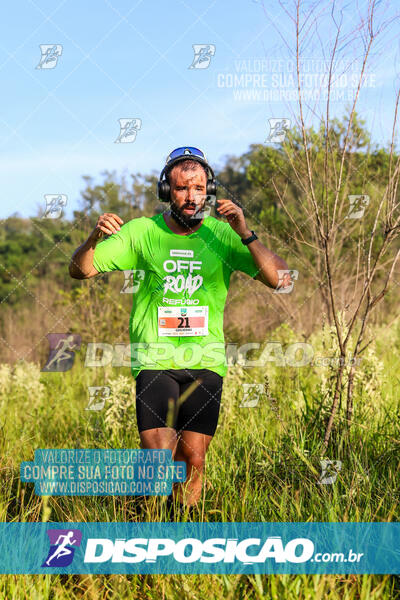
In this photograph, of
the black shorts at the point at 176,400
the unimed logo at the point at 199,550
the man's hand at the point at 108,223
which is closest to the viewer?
the unimed logo at the point at 199,550

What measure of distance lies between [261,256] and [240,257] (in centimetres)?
21

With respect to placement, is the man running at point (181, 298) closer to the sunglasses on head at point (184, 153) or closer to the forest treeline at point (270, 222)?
the sunglasses on head at point (184, 153)

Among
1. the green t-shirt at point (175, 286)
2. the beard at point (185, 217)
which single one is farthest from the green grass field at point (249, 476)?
the beard at point (185, 217)

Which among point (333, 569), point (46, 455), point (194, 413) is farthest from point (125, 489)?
point (333, 569)

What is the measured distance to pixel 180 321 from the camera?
3238 mm

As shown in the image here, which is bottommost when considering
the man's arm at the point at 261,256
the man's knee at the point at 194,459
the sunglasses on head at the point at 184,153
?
the man's knee at the point at 194,459

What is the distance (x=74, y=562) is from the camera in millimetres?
2814

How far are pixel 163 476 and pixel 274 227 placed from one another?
4.97 metres

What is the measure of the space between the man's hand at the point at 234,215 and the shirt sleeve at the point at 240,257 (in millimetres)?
234

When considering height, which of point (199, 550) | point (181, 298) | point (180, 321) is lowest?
point (199, 550)

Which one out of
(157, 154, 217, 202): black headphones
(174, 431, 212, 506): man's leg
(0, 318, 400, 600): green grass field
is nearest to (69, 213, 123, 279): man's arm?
(157, 154, 217, 202): black headphones

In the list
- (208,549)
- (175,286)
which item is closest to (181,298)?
(175,286)

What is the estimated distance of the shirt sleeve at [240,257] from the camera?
331 cm

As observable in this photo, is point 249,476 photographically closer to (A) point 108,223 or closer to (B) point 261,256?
(B) point 261,256
